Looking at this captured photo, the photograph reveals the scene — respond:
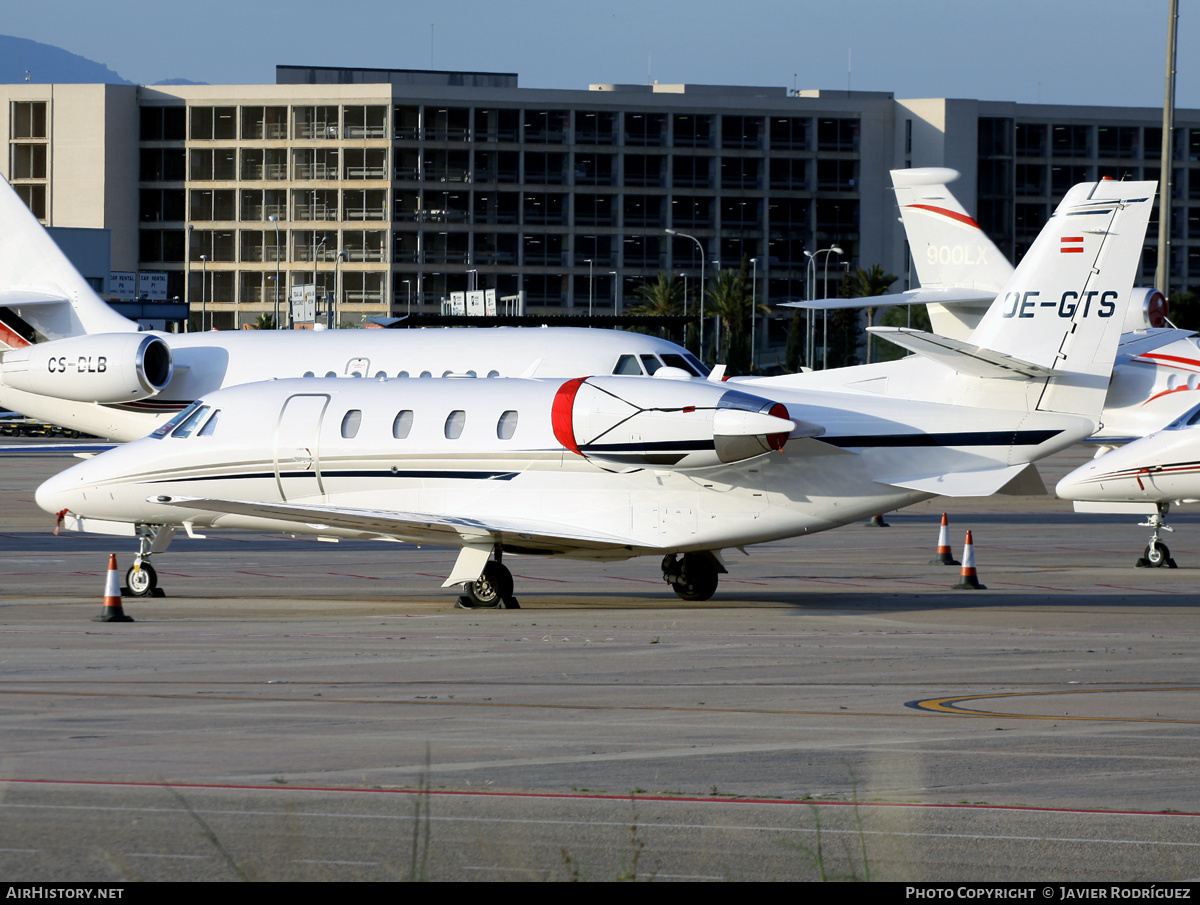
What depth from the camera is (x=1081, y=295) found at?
1833cm

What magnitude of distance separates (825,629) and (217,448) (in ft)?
27.1

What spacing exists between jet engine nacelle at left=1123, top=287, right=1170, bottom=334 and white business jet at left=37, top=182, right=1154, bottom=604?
69.1 ft

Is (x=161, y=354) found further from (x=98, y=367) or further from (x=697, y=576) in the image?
(x=697, y=576)

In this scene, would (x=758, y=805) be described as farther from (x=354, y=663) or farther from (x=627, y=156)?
(x=627, y=156)

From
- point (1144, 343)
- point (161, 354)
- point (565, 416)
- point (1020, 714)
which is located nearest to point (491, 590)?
point (565, 416)

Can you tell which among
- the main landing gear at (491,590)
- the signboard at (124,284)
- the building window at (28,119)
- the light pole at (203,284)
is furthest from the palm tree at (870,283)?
Result: the main landing gear at (491,590)

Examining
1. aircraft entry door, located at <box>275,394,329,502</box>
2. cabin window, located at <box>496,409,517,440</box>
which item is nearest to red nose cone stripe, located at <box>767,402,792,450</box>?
cabin window, located at <box>496,409,517,440</box>

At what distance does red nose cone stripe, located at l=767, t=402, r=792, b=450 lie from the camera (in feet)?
57.0

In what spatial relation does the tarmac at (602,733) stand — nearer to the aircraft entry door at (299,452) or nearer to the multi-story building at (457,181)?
the aircraft entry door at (299,452)

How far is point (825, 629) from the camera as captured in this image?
55.5ft

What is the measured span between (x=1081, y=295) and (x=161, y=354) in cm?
1852

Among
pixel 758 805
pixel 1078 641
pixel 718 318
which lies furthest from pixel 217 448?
pixel 718 318

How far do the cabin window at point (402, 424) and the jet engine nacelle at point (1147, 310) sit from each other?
2418 centimetres

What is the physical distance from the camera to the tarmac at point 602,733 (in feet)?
25.6
